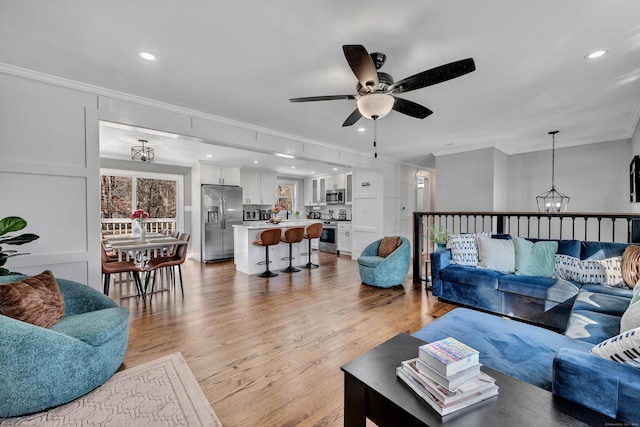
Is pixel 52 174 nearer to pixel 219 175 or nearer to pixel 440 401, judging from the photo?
pixel 440 401

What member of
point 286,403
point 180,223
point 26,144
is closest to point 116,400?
point 286,403

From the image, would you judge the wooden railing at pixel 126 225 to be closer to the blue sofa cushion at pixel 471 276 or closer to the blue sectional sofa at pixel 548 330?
the blue sofa cushion at pixel 471 276

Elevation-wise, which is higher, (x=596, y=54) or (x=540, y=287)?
(x=596, y=54)

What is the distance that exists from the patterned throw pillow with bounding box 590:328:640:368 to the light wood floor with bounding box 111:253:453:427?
133cm

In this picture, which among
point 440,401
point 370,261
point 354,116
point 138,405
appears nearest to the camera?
point 440,401

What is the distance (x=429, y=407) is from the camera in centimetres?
97

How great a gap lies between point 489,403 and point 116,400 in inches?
85.2

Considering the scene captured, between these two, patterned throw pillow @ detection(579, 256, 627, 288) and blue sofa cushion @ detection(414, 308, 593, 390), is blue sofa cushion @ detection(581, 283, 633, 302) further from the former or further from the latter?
blue sofa cushion @ detection(414, 308, 593, 390)

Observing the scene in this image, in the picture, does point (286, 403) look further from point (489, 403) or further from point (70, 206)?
point (70, 206)

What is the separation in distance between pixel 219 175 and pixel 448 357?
6.50 meters

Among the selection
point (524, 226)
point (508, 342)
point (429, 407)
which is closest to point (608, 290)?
point (508, 342)

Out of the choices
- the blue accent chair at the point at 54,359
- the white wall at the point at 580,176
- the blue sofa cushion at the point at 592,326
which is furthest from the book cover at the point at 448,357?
the white wall at the point at 580,176

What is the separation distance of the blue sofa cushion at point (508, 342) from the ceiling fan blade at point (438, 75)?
1.72m

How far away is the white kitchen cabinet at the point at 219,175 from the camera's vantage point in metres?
6.38
